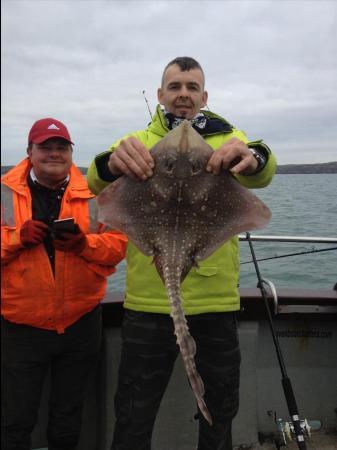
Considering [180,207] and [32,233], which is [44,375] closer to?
[32,233]

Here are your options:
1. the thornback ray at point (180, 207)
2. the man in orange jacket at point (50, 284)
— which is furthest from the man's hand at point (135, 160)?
the man in orange jacket at point (50, 284)

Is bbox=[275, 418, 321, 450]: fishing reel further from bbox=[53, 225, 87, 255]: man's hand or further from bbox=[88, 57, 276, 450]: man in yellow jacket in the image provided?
bbox=[53, 225, 87, 255]: man's hand

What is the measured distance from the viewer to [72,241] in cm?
291

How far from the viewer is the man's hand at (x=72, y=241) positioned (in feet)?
9.49

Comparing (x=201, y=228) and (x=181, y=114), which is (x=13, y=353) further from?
(x=181, y=114)

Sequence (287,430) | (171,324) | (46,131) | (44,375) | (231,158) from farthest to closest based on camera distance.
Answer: (287,430) < (46,131) < (44,375) < (171,324) < (231,158)

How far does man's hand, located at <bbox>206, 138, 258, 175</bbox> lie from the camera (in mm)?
2162

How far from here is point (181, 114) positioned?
292 centimetres

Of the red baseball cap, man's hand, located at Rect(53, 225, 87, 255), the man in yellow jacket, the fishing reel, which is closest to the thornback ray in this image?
the man in yellow jacket

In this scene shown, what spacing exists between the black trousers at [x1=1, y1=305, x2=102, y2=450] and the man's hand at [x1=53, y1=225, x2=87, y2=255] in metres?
0.63

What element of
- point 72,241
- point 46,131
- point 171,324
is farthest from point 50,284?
point 46,131

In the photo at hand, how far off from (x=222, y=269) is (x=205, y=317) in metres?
0.36

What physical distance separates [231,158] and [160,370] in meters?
1.58

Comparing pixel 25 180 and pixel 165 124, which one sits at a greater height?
pixel 165 124
